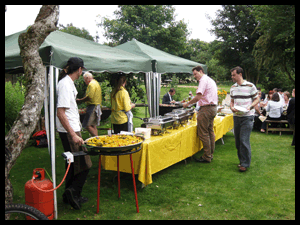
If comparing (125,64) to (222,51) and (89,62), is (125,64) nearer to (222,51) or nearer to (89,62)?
(89,62)

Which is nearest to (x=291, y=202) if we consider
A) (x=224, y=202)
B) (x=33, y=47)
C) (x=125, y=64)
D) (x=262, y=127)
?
(x=224, y=202)

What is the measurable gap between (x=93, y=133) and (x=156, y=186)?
2.27 m

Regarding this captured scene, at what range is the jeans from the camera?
14.2 ft

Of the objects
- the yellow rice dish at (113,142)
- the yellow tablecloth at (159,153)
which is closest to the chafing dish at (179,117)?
the yellow tablecloth at (159,153)

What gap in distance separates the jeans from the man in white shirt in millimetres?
2727

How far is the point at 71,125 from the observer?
2.96 meters

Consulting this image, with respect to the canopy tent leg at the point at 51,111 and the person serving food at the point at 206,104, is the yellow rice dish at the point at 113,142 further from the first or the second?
the person serving food at the point at 206,104

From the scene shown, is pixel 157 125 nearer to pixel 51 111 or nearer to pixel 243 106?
pixel 243 106

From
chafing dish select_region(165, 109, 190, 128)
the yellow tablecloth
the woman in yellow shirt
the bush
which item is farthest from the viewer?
the bush

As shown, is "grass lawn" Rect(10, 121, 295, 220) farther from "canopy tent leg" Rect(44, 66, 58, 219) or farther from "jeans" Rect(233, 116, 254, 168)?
"canopy tent leg" Rect(44, 66, 58, 219)

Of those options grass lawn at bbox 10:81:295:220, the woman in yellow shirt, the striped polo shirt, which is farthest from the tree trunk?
the striped polo shirt

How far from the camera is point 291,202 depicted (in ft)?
6.73

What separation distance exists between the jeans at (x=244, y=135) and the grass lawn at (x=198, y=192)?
250mm

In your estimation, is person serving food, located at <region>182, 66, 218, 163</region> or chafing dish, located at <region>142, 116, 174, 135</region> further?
person serving food, located at <region>182, 66, 218, 163</region>
